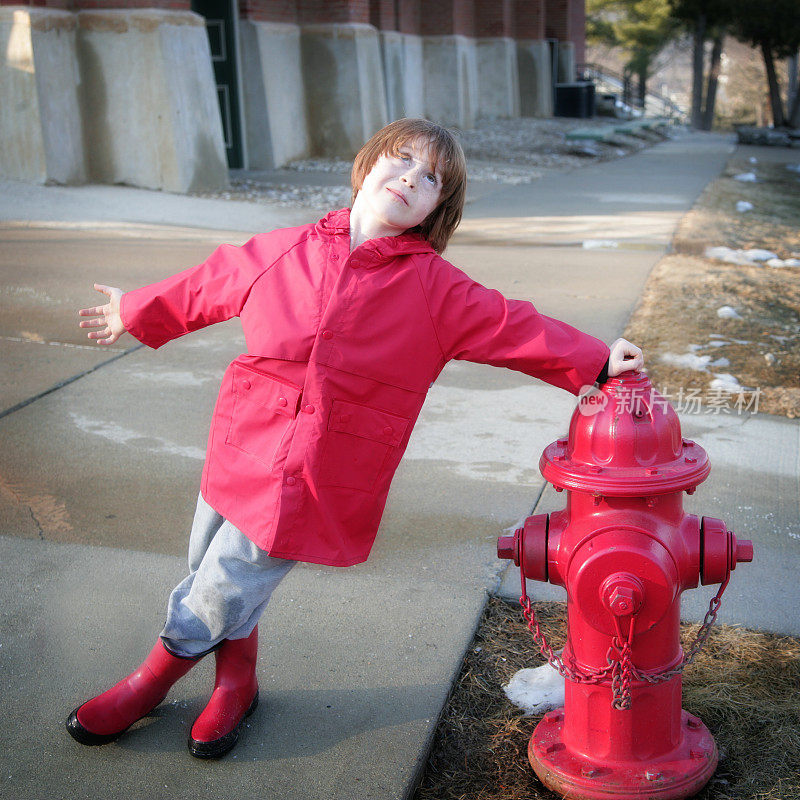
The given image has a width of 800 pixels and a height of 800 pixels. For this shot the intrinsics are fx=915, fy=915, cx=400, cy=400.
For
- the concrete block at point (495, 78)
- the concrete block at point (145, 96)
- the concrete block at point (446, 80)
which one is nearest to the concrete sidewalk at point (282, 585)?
the concrete block at point (145, 96)

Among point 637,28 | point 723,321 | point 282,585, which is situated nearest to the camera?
point 282,585

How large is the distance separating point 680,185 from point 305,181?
5575mm

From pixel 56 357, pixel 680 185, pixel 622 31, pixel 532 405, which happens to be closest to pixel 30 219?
pixel 56 357

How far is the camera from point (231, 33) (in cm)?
1338

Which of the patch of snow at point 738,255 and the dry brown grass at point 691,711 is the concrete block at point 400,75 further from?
the dry brown grass at point 691,711

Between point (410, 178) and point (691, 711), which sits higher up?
point (410, 178)

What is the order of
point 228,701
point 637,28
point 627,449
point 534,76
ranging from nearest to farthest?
point 627,449 < point 228,701 < point 534,76 < point 637,28

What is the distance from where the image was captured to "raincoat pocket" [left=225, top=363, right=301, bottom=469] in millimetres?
1911

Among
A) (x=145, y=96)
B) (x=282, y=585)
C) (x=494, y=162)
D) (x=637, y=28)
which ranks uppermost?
(x=637, y=28)

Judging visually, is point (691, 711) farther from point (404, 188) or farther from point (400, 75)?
point (400, 75)

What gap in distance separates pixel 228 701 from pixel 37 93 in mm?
8920

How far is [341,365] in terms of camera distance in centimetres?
188

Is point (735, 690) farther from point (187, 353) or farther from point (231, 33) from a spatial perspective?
point (231, 33)

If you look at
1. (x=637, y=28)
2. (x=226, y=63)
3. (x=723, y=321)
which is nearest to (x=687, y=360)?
(x=723, y=321)
